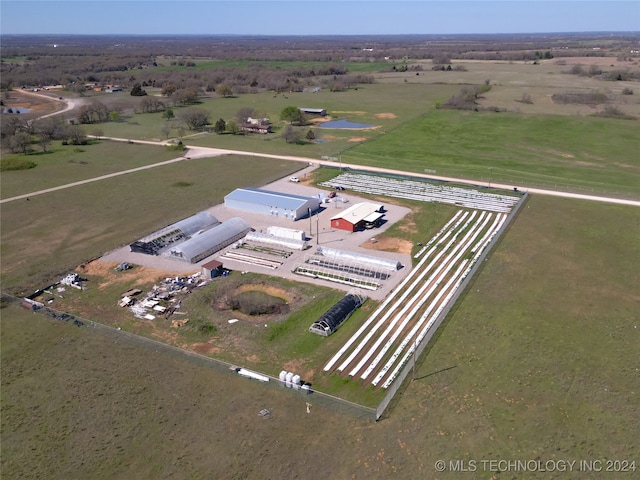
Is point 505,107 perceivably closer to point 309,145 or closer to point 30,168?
point 309,145

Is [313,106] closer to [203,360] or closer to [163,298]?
[163,298]

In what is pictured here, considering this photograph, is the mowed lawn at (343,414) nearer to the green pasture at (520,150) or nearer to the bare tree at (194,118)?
the green pasture at (520,150)

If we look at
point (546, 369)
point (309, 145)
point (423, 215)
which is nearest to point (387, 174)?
point (423, 215)

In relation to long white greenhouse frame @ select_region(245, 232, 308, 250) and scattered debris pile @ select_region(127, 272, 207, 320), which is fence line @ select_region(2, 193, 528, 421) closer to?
scattered debris pile @ select_region(127, 272, 207, 320)

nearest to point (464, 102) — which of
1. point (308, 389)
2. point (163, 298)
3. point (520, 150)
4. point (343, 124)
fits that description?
point (343, 124)

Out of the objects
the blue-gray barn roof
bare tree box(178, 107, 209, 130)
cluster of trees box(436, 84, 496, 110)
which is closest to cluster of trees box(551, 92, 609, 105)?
cluster of trees box(436, 84, 496, 110)

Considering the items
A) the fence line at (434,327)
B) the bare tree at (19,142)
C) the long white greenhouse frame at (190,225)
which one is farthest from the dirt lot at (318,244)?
the bare tree at (19,142)

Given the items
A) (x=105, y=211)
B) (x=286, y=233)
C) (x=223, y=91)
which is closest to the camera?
(x=286, y=233)
